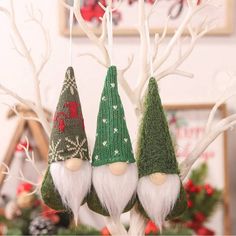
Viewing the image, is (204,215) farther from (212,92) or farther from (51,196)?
(51,196)

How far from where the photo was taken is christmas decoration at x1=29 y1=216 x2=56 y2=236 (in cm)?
102

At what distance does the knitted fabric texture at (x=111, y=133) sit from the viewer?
60cm

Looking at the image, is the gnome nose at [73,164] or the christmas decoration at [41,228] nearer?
the gnome nose at [73,164]

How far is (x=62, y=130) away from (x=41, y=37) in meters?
0.66

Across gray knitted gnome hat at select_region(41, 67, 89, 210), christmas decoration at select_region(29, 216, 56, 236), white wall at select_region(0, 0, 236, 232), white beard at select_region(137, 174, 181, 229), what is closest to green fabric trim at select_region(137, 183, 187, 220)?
white beard at select_region(137, 174, 181, 229)

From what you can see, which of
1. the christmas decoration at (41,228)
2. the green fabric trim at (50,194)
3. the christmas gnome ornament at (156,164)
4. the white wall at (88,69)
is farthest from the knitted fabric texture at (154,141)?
the white wall at (88,69)

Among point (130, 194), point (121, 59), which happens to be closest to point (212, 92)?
point (121, 59)

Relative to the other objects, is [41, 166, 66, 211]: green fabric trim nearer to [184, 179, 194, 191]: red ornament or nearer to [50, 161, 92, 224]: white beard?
[50, 161, 92, 224]: white beard

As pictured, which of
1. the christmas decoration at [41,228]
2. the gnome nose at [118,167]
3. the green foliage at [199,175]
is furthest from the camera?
the green foliage at [199,175]

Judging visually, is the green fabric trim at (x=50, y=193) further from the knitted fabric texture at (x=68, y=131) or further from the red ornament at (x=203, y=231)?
the red ornament at (x=203, y=231)

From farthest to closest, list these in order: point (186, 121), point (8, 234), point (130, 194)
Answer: point (186, 121), point (8, 234), point (130, 194)

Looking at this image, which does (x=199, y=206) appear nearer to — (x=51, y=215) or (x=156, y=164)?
(x=51, y=215)

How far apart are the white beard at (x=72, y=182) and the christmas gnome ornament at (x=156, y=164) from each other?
7 cm

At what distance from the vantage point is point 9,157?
1.09 meters
